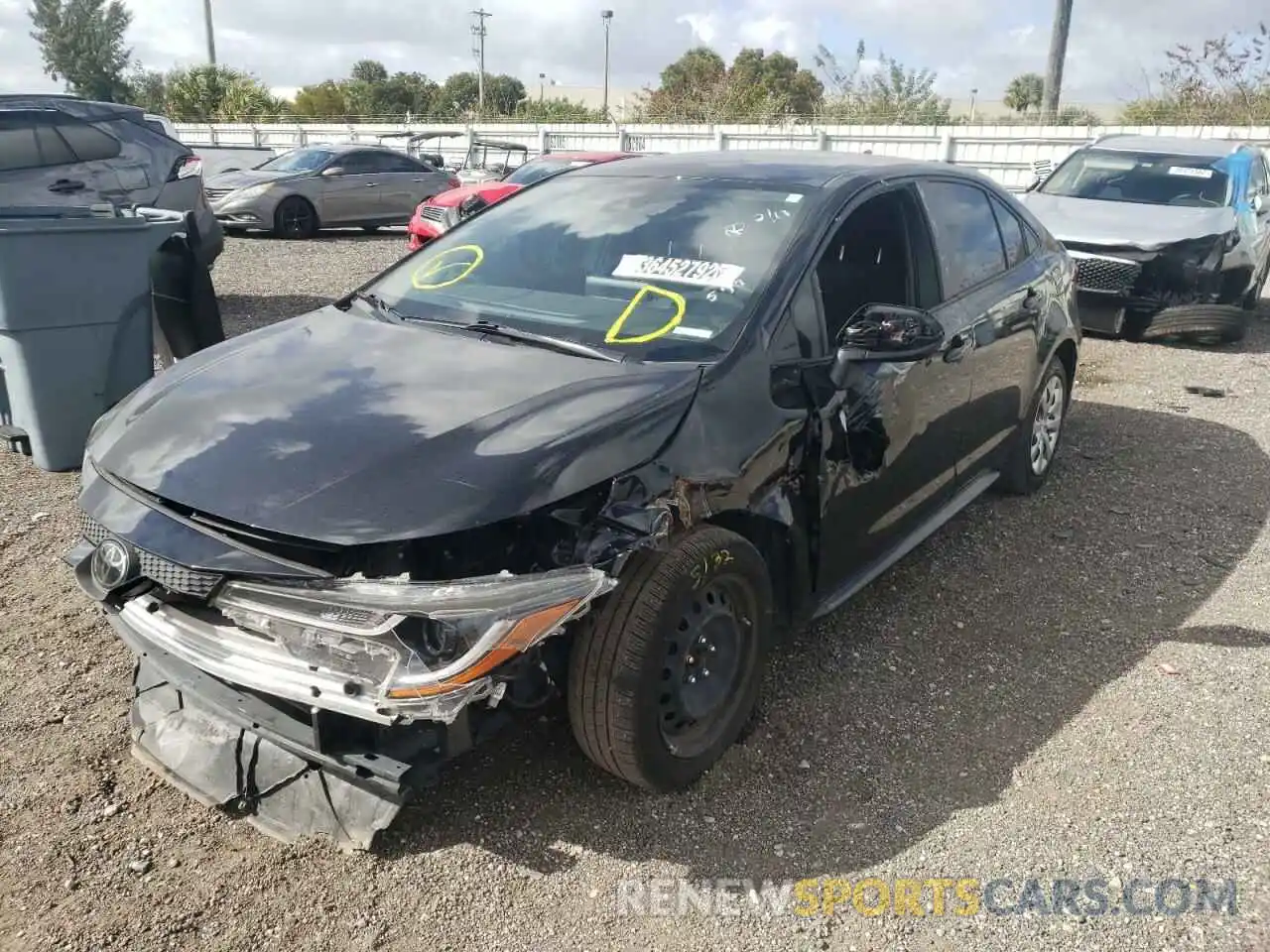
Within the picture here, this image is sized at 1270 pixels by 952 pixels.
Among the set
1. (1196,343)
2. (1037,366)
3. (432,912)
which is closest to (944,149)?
(1196,343)

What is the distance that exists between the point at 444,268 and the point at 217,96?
42.7 m

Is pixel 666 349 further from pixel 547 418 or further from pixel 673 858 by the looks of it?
pixel 673 858

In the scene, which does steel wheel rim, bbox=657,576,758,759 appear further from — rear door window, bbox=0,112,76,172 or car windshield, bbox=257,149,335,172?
car windshield, bbox=257,149,335,172

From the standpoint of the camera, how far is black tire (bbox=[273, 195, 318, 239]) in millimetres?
13867

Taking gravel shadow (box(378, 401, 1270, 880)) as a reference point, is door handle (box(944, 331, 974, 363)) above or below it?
above

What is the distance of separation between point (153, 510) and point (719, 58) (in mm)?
52379

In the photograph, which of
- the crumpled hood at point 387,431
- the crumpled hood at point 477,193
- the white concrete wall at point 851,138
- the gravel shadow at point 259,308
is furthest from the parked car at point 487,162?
the crumpled hood at point 387,431

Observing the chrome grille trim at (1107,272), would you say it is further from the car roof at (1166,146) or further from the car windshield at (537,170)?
the car windshield at (537,170)

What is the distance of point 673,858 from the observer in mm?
2598

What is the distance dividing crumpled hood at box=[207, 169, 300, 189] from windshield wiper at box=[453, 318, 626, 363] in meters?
12.3

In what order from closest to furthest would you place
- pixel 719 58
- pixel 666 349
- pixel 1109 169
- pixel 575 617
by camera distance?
pixel 575 617
pixel 666 349
pixel 1109 169
pixel 719 58

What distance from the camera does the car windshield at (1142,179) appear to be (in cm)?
911

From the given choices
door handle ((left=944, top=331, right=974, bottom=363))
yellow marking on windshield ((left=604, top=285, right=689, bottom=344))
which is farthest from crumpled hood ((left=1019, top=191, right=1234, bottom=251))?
yellow marking on windshield ((left=604, top=285, right=689, bottom=344))

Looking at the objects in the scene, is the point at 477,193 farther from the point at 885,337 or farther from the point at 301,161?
the point at 885,337
